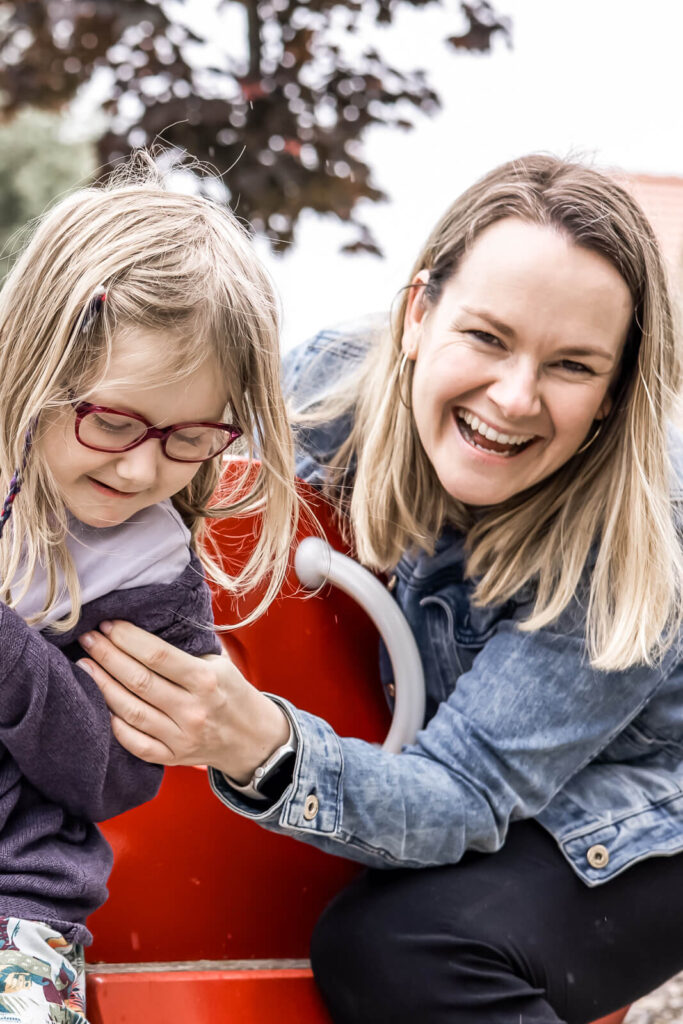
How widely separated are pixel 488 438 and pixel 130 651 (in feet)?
2.00

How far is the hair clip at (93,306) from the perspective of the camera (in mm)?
1113

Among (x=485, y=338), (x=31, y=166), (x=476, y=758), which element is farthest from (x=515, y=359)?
(x=31, y=166)

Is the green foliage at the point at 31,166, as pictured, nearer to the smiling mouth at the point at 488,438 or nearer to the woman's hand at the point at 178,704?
the smiling mouth at the point at 488,438

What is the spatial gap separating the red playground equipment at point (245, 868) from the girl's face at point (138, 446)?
447mm

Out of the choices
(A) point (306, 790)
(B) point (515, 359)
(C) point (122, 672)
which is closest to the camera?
(C) point (122, 672)

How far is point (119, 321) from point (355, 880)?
947mm

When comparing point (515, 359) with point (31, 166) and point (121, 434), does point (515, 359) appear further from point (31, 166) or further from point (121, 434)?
point (31, 166)

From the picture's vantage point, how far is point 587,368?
1561 mm

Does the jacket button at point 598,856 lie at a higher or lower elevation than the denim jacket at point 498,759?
lower

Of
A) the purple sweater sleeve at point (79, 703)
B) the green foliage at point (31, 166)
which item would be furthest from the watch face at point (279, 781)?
the green foliage at point (31, 166)

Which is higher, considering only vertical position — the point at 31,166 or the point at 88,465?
the point at 88,465

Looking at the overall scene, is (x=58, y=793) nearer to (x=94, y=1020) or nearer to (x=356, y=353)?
(x=94, y=1020)

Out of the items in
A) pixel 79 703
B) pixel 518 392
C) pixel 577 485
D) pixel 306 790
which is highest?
pixel 518 392

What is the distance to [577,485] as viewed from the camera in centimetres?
166
